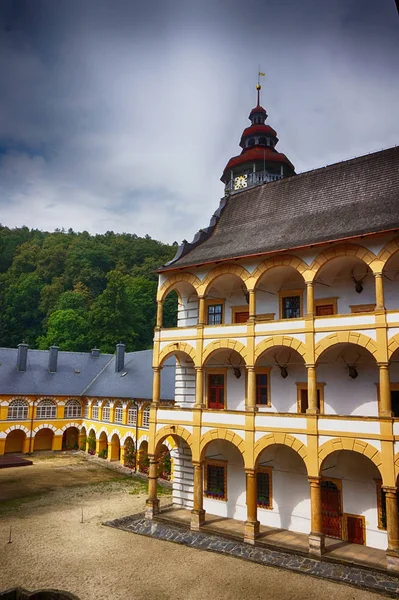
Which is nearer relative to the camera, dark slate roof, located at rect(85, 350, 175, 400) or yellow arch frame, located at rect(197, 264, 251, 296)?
yellow arch frame, located at rect(197, 264, 251, 296)

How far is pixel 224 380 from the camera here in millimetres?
22469

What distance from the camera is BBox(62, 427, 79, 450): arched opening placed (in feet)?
146

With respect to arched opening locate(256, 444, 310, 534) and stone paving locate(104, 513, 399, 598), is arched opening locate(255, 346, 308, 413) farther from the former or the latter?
stone paving locate(104, 513, 399, 598)

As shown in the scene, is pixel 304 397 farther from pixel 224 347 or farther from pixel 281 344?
pixel 224 347

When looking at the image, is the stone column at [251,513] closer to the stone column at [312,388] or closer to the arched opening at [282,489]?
the arched opening at [282,489]

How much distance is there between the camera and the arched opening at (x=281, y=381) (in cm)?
1994

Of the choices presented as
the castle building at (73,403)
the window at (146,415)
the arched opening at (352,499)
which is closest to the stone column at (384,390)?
the arched opening at (352,499)

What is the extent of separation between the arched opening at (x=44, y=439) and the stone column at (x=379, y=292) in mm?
35254

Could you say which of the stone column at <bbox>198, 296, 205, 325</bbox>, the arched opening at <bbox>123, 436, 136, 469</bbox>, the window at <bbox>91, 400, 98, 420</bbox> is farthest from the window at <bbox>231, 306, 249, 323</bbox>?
the window at <bbox>91, 400, 98, 420</bbox>

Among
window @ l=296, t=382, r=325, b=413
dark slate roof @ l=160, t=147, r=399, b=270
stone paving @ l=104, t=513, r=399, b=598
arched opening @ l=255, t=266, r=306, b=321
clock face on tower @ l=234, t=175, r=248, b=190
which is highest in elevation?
clock face on tower @ l=234, t=175, r=248, b=190

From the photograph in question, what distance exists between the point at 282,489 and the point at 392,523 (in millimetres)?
5130

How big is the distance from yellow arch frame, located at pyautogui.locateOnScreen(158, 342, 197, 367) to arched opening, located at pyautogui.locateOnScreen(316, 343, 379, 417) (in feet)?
18.8

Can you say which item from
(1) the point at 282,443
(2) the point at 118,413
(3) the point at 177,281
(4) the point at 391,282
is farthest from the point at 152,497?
(2) the point at 118,413

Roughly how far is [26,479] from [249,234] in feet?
74.5
